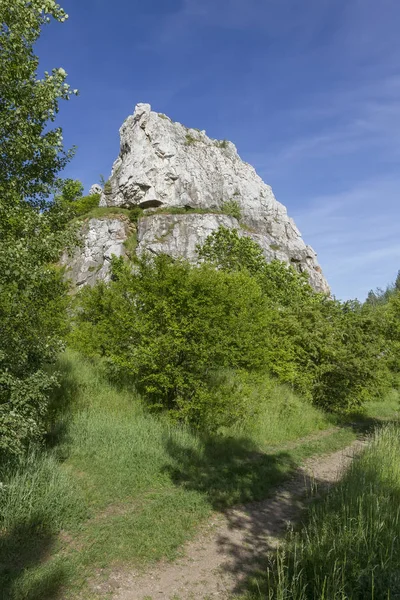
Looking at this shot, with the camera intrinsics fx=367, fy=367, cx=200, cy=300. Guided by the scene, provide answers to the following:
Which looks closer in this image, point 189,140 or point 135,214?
point 135,214

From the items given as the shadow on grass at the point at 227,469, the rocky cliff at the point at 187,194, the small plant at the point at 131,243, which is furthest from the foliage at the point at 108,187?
the shadow on grass at the point at 227,469

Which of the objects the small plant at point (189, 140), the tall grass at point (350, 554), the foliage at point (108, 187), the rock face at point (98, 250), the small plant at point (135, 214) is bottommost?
the tall grass at point (350, 554)

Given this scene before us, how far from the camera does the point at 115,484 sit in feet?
24.6

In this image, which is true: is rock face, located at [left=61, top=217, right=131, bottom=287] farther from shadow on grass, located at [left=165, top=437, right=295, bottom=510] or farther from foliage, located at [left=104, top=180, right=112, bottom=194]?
shadow on grass, located at [left=165, top=437, right=295, bottom=510]

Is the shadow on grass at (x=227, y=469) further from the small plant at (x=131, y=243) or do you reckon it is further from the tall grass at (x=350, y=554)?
the small plant at (x=131, y=243)

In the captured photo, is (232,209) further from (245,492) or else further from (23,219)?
(23,219)

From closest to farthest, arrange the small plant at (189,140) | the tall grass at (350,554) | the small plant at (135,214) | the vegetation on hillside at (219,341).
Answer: the tall grass at (350,554)
the vegetation on hillside at (219,341)
the small plant at (135,214)
the small plant at (189,140)

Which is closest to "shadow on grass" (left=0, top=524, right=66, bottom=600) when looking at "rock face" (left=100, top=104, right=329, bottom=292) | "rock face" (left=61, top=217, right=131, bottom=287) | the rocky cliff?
"rock face" (left=61, top=217, right=131, bottom=287)

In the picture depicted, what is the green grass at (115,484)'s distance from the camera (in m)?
5.30

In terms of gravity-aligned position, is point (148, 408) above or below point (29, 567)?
above

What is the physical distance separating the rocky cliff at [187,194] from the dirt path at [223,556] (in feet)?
169

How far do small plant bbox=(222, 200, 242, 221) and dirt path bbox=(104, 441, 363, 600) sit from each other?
64516mm

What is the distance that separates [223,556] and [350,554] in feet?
6.86

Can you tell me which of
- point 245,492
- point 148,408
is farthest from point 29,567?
point 148,408
